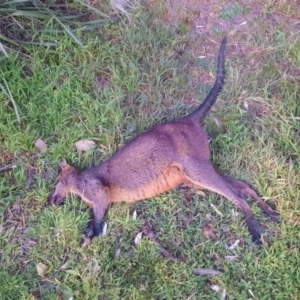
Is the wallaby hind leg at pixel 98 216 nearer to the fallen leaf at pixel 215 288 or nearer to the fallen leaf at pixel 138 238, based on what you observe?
the fallen leaf at pixel 138 238

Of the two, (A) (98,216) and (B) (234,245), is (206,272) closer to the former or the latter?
(B) (234,245)

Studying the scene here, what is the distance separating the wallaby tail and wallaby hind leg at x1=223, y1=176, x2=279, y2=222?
541mm

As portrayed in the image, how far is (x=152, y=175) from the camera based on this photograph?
167 inches

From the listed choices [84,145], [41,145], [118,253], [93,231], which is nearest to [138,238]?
[118,253]

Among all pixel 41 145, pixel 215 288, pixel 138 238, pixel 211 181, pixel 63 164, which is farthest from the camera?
pixel 41 145

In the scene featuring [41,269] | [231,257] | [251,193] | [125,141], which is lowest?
[41,269]

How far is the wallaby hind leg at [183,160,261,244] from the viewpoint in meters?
4.15

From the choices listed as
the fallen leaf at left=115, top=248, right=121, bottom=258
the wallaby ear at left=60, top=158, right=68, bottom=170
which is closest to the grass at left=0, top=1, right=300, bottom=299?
the fallen leaf at left=115, top=248, right=121, bottom=258

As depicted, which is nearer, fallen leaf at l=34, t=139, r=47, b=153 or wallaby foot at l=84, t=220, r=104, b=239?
wallaby foot at l=84, t=220, r=104, b=239

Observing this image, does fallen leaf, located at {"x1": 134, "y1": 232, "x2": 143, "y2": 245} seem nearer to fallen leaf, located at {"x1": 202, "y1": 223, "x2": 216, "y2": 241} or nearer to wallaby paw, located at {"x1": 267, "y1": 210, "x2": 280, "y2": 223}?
fallen leaf, located at {"x1": 202, "y1": 223, "x2": 216, "y2": 241}

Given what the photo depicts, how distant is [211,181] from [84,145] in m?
1.09

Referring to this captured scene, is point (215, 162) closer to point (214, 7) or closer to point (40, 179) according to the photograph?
point (40, 179)

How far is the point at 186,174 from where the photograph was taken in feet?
13.9

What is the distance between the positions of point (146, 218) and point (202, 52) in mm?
1776
